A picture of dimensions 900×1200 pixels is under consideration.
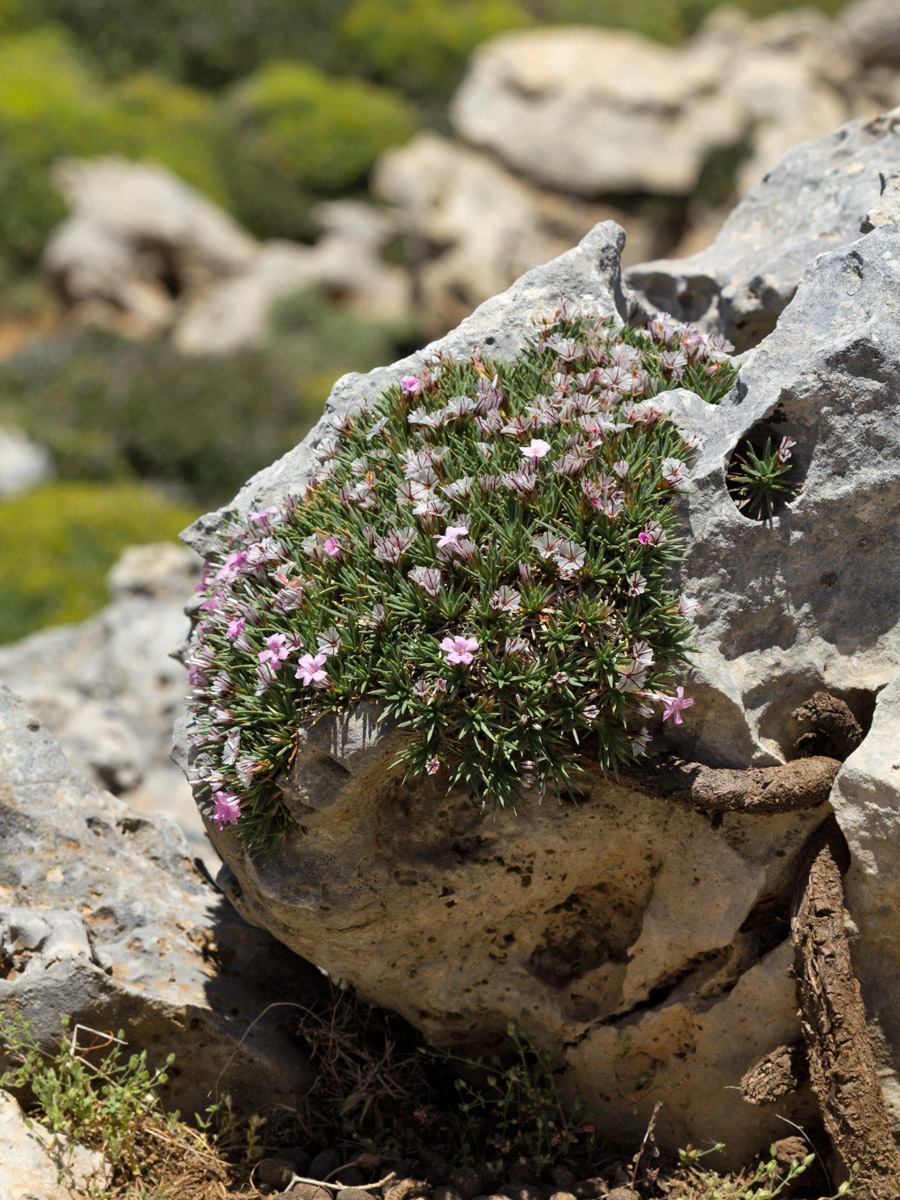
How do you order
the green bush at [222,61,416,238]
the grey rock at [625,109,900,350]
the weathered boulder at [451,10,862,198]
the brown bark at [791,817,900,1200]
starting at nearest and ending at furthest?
1. the brown bark at [791,817,900,1200]
2. the grey rock at [625,109,900,350]
3. the weathered boulder at [451,10,862,198]
4. the green bush at [222,61,416,238]

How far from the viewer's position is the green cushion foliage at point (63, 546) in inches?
472

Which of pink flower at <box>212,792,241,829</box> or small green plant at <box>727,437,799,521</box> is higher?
small green plant at <box>727,437,799,521</box>

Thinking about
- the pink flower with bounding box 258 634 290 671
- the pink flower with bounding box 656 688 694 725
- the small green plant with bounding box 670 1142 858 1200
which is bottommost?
the small green plant with bounding box 670 1142 858 1200

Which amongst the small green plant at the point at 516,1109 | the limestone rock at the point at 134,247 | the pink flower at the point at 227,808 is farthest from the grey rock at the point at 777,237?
the limestone rock at the point at 134,247

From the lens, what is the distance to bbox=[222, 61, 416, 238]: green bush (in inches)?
1099

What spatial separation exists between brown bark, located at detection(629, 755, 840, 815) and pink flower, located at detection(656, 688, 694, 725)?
221 millimetres

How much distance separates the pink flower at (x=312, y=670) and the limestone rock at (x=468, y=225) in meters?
14.0

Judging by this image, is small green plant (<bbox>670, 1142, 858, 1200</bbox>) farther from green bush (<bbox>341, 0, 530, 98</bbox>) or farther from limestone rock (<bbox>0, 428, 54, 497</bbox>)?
green bush (<bbox>341, 0, 530, 98</bbox>)

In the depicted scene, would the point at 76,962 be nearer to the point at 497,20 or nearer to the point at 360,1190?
the point at 360,1190

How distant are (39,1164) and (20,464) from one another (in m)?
13.2

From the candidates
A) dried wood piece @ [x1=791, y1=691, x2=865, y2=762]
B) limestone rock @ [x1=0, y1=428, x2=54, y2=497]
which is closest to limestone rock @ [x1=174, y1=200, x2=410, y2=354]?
limestone rock @ [x1=0, y1=428, x2=54, y2=497]

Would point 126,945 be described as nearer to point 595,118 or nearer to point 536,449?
point 536,449

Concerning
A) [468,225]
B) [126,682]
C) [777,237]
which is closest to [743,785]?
[777,237]

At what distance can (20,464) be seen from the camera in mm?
15438
